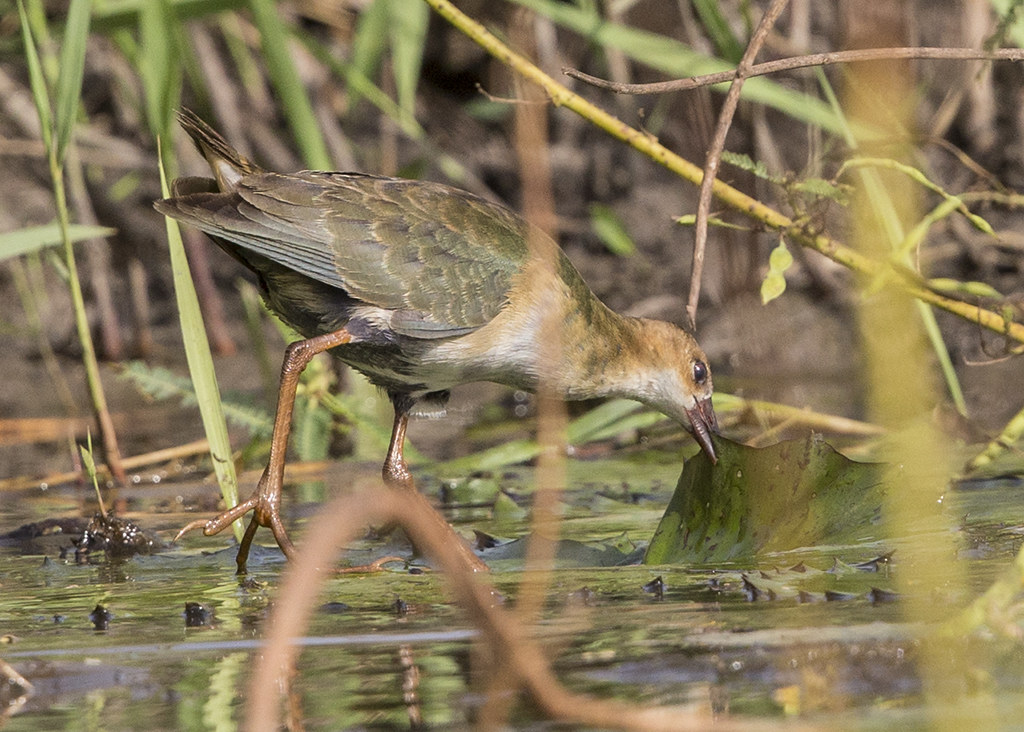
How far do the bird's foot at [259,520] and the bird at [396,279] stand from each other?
1.6 inches

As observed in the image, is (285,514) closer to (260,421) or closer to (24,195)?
(260,421)

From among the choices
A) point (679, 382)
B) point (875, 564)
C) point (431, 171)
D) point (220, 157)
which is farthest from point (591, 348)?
point (431, 171)

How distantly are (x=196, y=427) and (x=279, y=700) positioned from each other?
14.2 ft

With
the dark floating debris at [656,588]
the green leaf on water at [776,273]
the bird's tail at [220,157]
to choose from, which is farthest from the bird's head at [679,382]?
the dark floating debris at [656,588]

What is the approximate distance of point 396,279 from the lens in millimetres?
4074

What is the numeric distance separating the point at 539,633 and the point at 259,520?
130 centimetres

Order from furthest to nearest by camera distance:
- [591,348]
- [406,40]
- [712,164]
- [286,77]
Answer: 1. [406,40]
2. [286,77]
3. [591,348]
4. [712,164]

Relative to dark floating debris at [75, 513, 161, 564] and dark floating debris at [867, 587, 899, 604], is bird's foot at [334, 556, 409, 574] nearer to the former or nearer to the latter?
dark floating debris at [75, 513, 161, 564]

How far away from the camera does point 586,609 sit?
2.82 meters

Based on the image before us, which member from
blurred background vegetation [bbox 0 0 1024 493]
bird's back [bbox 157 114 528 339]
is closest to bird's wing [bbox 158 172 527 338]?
bird's back [bbox 157 114 528 339]

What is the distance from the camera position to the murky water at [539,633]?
2.11 meters

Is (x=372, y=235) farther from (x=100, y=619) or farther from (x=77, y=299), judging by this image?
(x=100, y=619)

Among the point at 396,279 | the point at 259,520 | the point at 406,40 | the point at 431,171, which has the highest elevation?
the point at 431,171

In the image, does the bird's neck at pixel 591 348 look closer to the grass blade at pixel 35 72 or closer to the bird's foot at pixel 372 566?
the bird's foot at pixel 372 566
